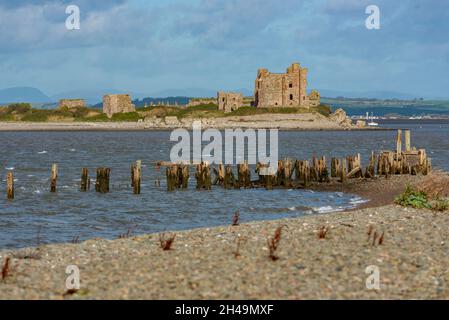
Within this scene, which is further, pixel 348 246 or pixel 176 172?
pixel 176 172

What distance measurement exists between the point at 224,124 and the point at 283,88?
16396mm

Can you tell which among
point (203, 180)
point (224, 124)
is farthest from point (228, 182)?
point (224, 124)

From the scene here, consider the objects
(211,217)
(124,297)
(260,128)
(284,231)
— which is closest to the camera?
(124,297)

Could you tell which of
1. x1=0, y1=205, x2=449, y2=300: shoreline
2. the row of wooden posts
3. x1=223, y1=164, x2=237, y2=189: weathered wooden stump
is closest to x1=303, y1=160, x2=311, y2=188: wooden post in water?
the row of wooden posts

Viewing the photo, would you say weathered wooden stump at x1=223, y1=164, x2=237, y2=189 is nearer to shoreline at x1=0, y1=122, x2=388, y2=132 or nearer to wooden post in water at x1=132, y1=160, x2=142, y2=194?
wooden post in water at x1=132, y1=160, x2=142, y2=194

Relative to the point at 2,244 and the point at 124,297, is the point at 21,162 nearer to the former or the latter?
the point at 2,244

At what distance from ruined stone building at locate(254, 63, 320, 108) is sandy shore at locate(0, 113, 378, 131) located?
4155mm

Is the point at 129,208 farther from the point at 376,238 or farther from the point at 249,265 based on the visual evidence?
the point at 249,265

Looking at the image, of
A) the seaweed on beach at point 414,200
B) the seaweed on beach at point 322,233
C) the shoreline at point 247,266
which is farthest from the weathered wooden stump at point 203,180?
the seaweed on beach at point 322,233

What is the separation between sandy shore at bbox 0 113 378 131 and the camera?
17875cm

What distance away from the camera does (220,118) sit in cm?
18625

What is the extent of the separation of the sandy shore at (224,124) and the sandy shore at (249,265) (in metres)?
158
